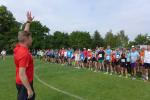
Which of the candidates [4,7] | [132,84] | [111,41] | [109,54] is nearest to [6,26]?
[4,7]

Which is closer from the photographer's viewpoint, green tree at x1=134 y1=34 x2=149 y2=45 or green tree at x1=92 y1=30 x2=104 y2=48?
green tree at x1=134 y1=34 x2=149 y2=45

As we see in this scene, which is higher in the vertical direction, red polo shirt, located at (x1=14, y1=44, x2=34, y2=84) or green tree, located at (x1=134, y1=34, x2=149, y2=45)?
green tree, located at (x1=134, y1=34, x2=149, y2=45)

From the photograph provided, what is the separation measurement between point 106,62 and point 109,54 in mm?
644

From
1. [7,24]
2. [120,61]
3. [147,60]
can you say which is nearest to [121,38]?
[7,24]

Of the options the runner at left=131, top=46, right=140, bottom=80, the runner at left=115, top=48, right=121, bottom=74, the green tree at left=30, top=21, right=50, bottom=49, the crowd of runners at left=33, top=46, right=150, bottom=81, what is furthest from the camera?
the green tree at left=30, top=21, right=50, bottom=49

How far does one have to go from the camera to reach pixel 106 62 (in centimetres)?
2627

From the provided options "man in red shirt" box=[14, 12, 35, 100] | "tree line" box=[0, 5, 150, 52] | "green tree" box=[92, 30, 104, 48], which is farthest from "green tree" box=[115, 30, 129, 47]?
"man in red shirt" box=[14, 12, 35, 100]

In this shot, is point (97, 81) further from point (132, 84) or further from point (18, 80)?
point (18, 80)

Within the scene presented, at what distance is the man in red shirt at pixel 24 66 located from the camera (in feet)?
21.3

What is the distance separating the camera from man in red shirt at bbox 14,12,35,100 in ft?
21.3

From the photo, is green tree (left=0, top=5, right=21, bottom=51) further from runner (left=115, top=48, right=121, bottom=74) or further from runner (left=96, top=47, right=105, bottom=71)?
runner (left=115, top=48, right=121, bottom=74)

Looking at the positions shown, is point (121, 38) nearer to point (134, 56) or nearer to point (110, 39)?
point (110, 39)

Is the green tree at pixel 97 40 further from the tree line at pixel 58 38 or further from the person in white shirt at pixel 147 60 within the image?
the person in white shirt at pixel 147 60

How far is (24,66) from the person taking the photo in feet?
21.5
